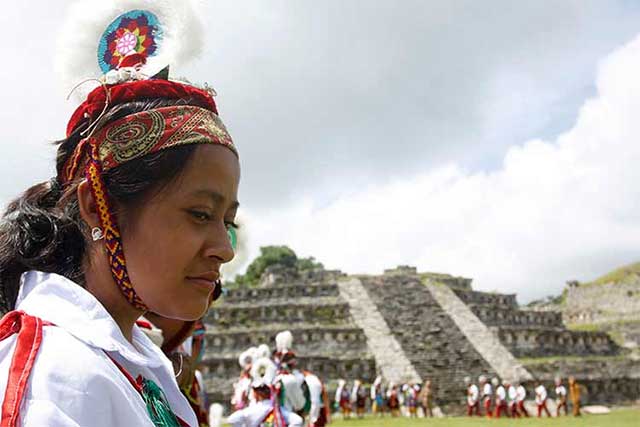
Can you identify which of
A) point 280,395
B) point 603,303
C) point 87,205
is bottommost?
point 280,395

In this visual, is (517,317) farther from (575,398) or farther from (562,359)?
(575,398)

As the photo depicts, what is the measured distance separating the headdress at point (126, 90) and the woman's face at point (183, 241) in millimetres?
45

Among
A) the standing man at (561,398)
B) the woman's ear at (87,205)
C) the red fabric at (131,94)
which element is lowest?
the standing man at (561,398)

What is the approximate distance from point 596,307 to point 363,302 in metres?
17.9

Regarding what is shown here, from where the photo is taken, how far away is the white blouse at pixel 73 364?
46.8 inches

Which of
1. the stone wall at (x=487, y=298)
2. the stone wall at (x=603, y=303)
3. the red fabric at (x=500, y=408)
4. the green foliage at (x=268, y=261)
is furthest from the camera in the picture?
the green foliage at (x=268, y=261)

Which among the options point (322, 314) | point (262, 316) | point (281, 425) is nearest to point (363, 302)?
Result: point (322, 314)

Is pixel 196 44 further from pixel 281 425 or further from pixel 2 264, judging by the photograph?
pixel 281 425

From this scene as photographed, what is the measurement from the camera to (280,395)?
8109 millimetres

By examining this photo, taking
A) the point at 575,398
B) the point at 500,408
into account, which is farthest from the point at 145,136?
the point at 500,408

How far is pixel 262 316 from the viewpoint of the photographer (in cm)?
2788

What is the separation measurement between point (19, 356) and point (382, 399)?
23.4m

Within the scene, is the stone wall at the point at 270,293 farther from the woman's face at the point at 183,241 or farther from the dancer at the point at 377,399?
the woman's face at the point at 183,241

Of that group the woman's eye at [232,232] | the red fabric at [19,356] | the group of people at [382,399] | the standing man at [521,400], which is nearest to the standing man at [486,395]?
the standing man at [521,400]
